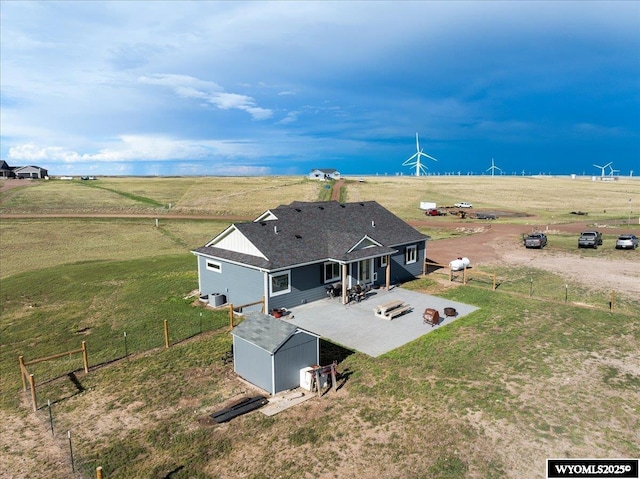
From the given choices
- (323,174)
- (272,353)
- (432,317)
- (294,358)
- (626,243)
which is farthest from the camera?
(323,174)

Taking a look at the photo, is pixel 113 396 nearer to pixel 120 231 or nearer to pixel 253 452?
pixel 253 452

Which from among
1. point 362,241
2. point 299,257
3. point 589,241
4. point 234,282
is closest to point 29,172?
point 234,282

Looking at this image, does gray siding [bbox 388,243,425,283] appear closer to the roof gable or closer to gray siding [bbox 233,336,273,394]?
the roof gable

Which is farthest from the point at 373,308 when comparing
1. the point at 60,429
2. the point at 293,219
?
the point at 60,429

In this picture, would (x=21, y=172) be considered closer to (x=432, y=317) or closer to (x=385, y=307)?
(x=385, y=307)

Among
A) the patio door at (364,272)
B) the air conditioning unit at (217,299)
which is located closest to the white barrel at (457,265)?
the patio door at (364,272)

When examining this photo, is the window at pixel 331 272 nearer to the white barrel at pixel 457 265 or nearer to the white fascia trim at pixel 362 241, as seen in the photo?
the white fascia trim at pixel 362 241

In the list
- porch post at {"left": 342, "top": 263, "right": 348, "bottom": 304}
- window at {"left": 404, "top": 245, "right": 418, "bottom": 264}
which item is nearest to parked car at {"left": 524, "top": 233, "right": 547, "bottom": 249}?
window at {"left": 404, "top": 245, "right": 418, "bottom": 264}
